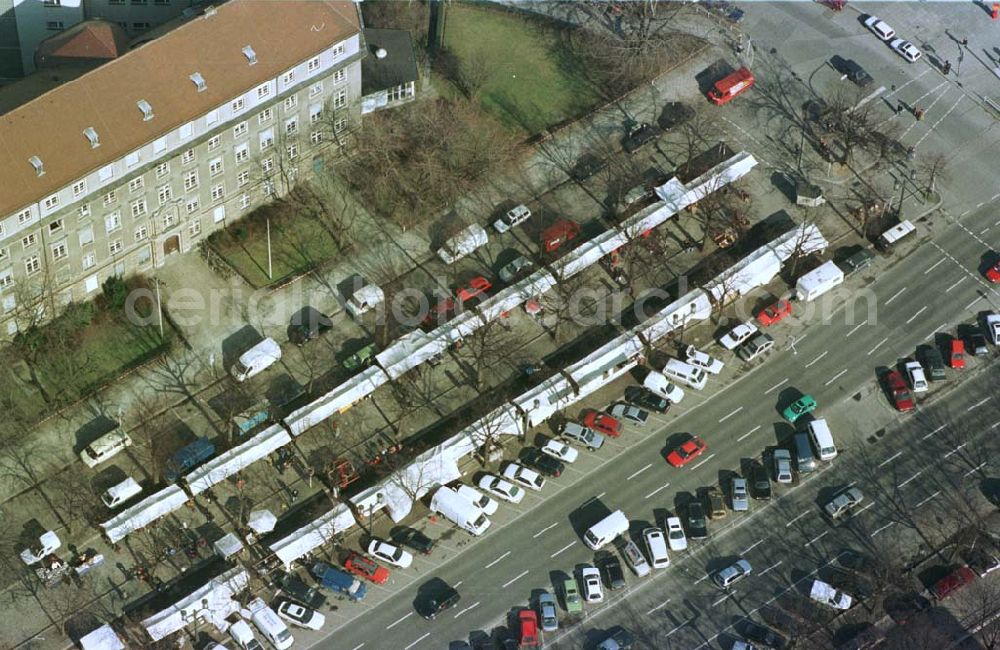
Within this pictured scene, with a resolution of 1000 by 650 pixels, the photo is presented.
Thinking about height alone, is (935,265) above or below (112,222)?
above

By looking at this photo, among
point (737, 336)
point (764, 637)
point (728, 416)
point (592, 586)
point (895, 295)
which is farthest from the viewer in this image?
point (895, 295)

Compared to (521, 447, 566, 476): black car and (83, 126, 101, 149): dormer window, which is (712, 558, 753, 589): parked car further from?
(83, 126, 101, 149): dormer window

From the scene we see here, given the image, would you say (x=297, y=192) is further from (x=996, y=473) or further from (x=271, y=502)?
(x=996, y=473)

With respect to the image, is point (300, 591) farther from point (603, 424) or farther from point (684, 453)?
point (684, 453)

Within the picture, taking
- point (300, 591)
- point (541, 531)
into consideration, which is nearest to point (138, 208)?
point (300, 591)

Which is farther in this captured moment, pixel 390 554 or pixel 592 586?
pixel 390 554

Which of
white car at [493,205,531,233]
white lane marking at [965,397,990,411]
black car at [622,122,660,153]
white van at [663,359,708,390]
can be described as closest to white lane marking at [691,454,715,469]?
white van at [663,359,708,390]
